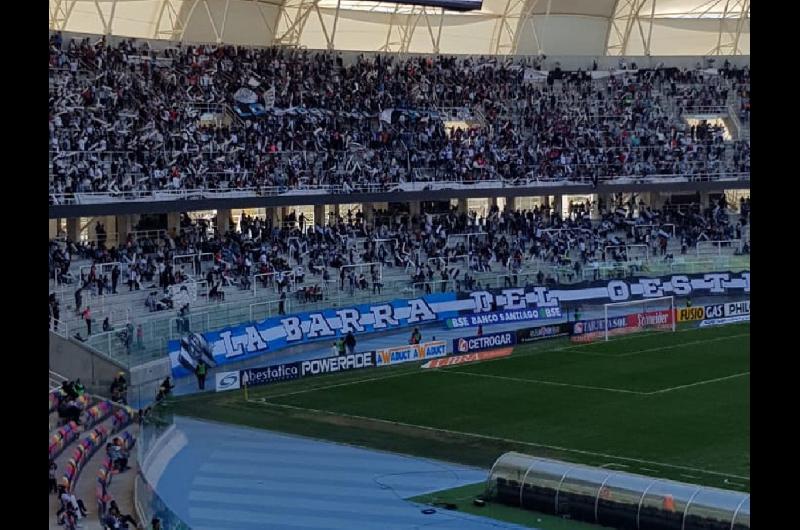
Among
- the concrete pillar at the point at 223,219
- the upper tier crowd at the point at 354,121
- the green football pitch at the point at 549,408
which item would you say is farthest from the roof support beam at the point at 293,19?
the green football pitch at the point at 549,408

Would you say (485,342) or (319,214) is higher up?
(319,214)

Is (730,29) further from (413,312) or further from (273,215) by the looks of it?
Result: (413,312)

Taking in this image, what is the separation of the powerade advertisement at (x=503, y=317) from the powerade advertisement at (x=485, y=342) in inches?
134

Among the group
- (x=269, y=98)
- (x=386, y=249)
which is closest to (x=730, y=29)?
(x=269, y=98)

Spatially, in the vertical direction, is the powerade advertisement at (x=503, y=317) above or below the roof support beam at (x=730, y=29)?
below

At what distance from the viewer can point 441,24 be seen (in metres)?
70.4

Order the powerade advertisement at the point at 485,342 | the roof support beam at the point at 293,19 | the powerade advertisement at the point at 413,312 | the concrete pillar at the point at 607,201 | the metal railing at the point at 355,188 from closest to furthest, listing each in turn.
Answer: the powerade advertisement at the point at 413,312 < the powerade advertisement at the point at 485,342 < the metal railing at the point at 355,188 < the roof support beam at the point at 293,19 < the concrete pillar at the point at 607,201

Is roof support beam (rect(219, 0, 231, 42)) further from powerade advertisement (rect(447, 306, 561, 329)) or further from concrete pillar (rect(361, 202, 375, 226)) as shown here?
powerade advertisement (rect(447, 306, 561, 329))

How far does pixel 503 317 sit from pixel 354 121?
50.3ft

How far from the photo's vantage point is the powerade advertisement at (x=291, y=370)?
1492 inches

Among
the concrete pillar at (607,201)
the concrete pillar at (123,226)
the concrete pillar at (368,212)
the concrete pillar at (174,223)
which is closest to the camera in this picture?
the concrete pillar at (123,226)

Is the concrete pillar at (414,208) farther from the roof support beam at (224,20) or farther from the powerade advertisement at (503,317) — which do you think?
the powerade advertisement at (503,317)

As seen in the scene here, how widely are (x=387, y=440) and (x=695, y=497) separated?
1137 centimetres

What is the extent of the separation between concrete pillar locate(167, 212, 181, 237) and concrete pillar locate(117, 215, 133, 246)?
1.97 m
